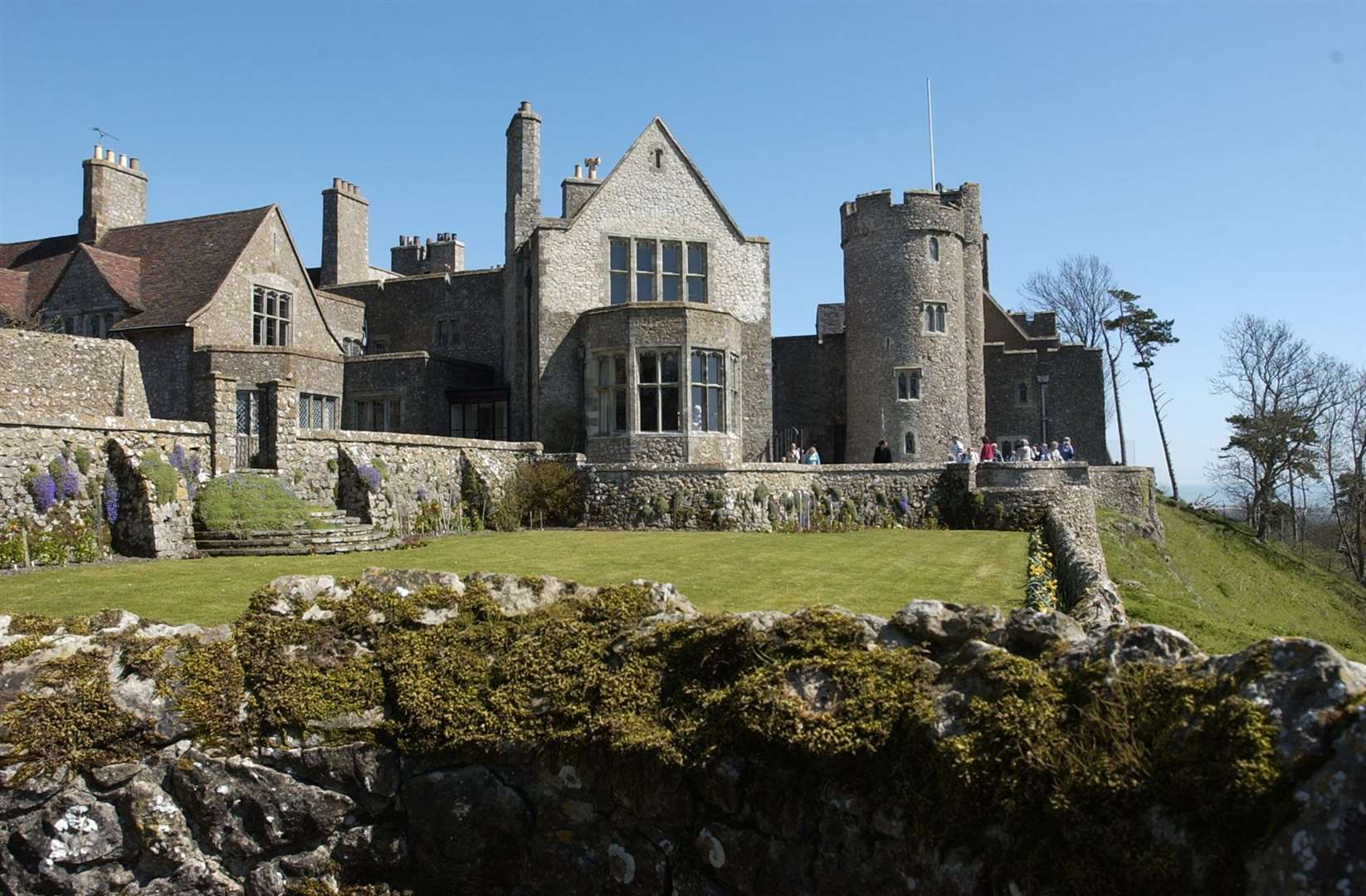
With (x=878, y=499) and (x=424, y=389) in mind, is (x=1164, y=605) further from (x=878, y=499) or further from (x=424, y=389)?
(x=424, y=389)

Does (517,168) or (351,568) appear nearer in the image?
(351,568)

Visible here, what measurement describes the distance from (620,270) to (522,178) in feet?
14.8

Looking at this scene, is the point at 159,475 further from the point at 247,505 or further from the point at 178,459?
the point at 247,505

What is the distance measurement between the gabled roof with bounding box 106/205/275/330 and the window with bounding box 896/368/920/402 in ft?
76.8

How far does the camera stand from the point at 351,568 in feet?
48.5

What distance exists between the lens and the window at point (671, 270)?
3222cm

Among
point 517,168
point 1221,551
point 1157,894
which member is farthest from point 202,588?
point 1221,551

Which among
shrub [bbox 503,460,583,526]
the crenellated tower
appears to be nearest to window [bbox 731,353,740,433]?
shrub [bbox 503,460,583,526]

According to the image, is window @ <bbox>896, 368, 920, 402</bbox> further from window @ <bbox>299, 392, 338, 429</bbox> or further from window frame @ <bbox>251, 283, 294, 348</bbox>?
window frame @ <bbox>251, 283, 294, 348</bbox>

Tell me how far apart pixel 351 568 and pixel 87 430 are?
6025 mm

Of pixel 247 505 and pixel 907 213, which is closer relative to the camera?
pixel 247 505

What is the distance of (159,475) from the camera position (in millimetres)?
17328

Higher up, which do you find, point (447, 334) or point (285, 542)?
point (447, 334)

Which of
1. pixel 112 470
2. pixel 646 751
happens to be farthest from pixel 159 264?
pixel 646 751
